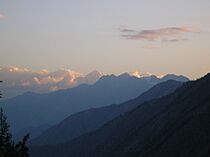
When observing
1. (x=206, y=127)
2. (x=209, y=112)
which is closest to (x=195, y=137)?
(x=206, y=127)

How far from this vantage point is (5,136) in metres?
47.2

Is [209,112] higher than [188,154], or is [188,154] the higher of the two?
[209,112]

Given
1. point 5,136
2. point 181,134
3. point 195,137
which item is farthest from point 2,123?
point 181,134

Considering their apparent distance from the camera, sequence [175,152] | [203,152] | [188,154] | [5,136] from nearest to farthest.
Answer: [5,136] → [203,152] → [188,154] → [175,152]

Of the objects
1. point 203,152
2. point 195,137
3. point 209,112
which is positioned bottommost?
point 203,152

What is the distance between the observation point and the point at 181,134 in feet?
655

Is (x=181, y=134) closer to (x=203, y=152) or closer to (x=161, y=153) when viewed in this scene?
(x=161, y=153)

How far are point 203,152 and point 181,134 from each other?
3732 centimetres

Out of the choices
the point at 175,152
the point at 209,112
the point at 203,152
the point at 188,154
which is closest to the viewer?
the point at 203,152

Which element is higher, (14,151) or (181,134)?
(181,134)

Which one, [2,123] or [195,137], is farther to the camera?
[195,137]

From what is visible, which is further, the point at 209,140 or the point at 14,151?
the point at 209,140

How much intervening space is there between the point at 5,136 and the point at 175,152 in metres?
146

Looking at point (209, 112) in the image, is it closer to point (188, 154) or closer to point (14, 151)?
point (188, 154)
